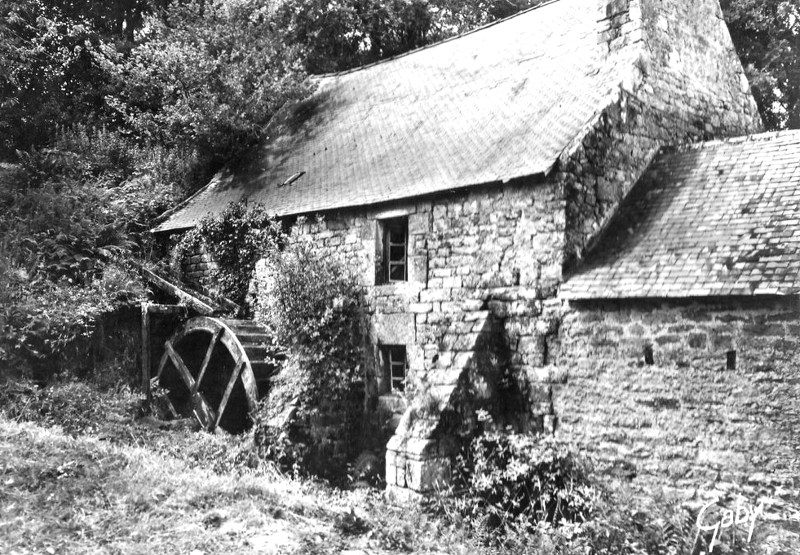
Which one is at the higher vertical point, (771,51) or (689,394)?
(771,51)

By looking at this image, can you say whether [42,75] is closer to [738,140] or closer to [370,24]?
[370,24]

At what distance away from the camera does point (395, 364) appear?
11.2 m

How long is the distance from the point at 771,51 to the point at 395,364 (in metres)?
13.4

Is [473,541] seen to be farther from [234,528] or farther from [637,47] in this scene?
[637,47]

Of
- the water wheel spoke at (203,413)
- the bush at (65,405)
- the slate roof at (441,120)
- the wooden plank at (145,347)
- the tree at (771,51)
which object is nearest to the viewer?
the bush at (65,405)

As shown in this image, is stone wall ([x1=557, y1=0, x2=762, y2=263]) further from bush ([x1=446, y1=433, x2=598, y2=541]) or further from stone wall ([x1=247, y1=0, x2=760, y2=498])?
bush ([x1=446, y1=433, x2=598, y2=541])

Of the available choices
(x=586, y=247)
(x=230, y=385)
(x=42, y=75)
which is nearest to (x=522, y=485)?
(x=586, y=247)

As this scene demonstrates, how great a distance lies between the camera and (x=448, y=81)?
1380 centimetres

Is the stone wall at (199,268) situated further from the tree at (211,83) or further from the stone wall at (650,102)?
the stone wall at (650,102)

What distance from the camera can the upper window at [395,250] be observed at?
37.2 ft

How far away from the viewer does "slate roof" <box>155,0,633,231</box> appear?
10227 mm
